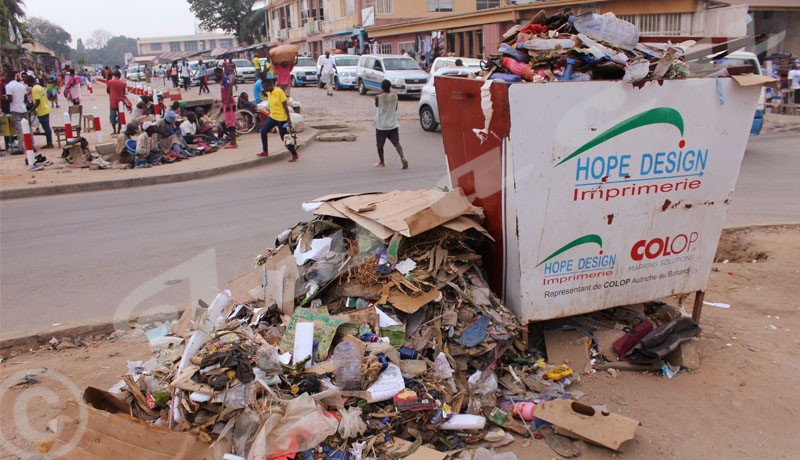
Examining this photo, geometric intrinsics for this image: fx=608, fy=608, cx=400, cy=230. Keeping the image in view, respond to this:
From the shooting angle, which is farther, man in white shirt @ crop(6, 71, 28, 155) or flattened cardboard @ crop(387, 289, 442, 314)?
man in white shirt @ crop(6, 71, 28, 155)

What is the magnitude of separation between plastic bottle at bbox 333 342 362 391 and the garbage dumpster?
4.07ft

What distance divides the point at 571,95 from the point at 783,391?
234 cm

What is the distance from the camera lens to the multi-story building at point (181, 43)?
4887 inches

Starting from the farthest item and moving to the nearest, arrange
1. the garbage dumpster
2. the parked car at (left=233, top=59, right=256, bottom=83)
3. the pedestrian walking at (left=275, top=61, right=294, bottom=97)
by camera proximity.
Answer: the parked car at (left=233, top=59, right=256, bottom=83) < the pedestrian walking at (left=275, top=61, right=294, bottom=97) < the garbage dumpster

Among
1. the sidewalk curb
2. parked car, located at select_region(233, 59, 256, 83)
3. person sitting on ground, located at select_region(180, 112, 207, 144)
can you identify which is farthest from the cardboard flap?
parked car, located at select_region(233, 59, 256, 83)

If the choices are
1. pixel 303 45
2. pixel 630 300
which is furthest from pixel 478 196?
pixel 303 45

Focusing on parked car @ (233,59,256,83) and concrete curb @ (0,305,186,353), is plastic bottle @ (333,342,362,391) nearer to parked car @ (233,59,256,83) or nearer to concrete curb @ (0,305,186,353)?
concrete curb @ (0,305,186,353)

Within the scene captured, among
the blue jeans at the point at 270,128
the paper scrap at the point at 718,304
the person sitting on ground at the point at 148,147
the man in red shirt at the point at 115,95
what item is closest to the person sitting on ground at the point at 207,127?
the person sitting on ground at the point at 148,147

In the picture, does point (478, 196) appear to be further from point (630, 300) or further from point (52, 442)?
point (52, 442)

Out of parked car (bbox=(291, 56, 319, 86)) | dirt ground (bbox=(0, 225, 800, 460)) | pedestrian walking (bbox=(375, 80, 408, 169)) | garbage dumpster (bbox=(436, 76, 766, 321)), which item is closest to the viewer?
dirt ground (bbox=(0, 225, 800, 460))

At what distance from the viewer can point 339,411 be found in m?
3.31

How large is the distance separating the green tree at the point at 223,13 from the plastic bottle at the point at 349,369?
72.5 meters

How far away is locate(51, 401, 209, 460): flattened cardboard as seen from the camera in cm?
308

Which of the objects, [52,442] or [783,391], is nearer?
[52,442]
